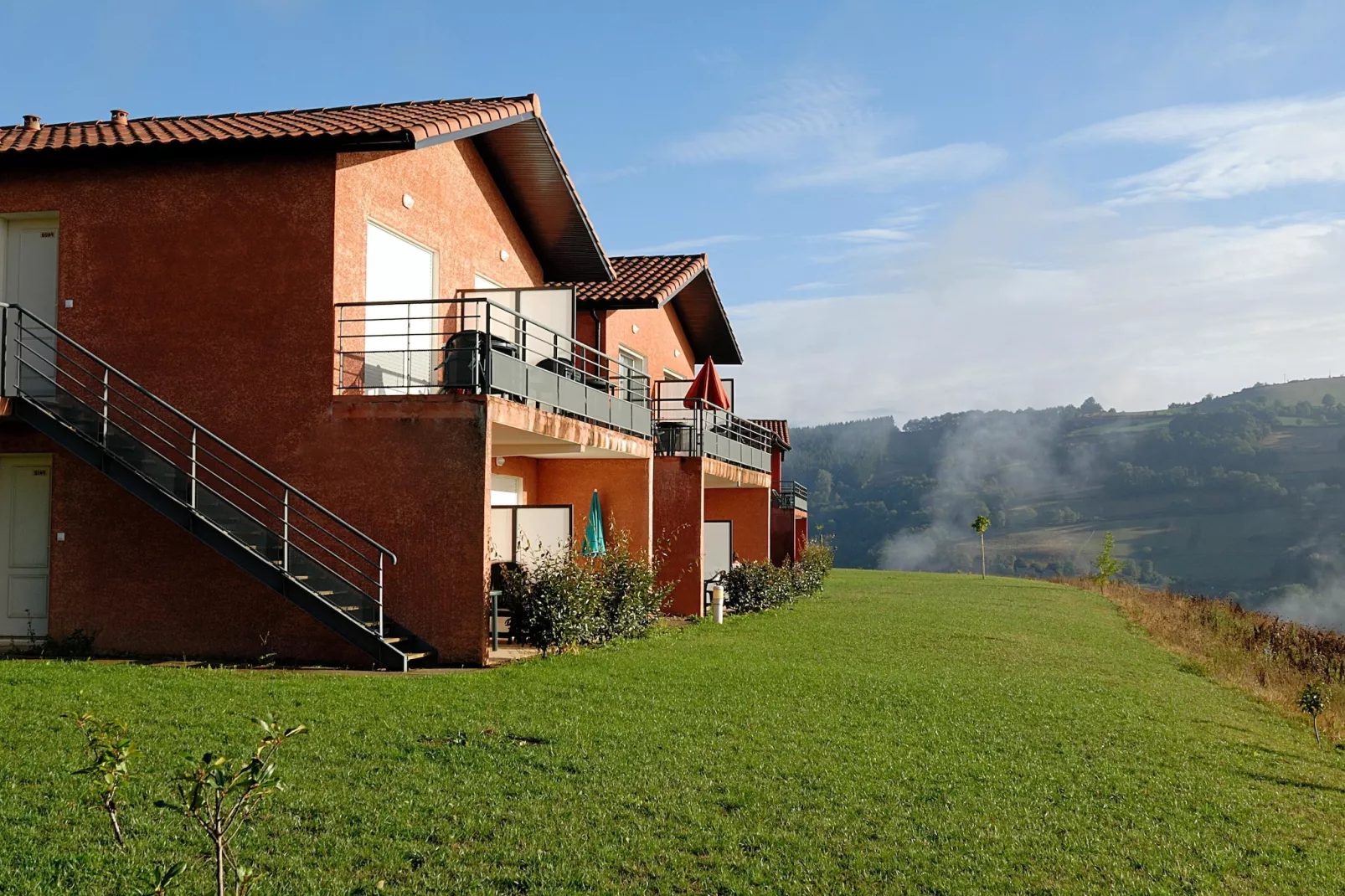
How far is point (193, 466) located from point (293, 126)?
4.66 metres

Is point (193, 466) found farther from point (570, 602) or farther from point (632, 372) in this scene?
point (632, 372)

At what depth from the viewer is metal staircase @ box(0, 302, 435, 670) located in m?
13.1

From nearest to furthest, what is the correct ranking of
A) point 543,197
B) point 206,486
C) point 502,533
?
point 206,486, point 502,533, point 543,197

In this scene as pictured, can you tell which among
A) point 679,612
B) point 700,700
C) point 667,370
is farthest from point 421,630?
point 667,370

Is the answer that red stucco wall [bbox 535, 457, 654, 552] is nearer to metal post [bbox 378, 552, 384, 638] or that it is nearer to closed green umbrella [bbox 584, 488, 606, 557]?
closed green umbrella [bbox 584, 488, 606, 557]

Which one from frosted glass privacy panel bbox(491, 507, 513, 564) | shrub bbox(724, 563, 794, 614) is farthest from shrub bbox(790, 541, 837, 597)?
frosted glass privacy panel bbox(491, 507, 513, 564)

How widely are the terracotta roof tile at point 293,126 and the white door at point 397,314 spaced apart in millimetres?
1511

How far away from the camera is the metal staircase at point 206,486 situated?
13.1m

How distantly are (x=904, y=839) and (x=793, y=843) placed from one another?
0.68 meters

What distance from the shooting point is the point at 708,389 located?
24719mm

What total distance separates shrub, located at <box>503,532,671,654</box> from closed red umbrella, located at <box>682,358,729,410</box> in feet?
26.2

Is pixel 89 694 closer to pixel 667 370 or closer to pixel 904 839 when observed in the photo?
pixel 904 839

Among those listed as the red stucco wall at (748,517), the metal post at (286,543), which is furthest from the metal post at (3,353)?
the red stucco wall at (748,517)

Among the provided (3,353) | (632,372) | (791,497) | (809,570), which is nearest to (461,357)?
(3,353)
